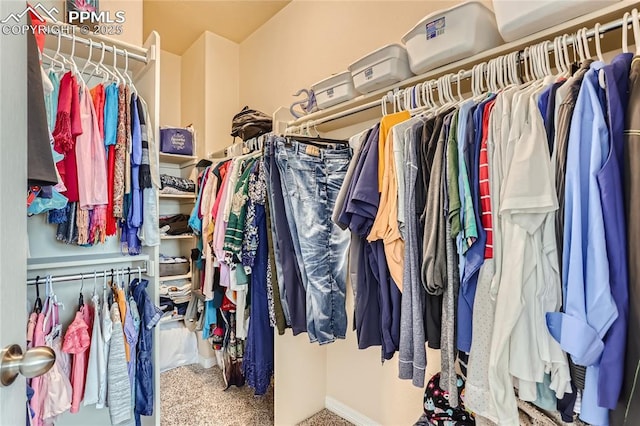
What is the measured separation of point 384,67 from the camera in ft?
4.51

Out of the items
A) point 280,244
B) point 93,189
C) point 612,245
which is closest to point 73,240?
point 93,189

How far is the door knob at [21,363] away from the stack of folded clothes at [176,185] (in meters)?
2.30

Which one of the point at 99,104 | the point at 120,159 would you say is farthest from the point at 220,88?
the point at 120,159

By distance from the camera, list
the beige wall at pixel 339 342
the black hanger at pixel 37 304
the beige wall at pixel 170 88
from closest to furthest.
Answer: the black hanger at pixel 37 304
the beige wall at pixel 339 342
the beige wall at pixel 170 88

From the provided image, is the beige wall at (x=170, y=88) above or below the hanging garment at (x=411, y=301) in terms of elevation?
above

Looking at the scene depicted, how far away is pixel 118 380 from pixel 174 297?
4.27 ft

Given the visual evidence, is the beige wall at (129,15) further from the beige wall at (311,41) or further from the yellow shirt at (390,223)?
the yellow shirt at (390,223)

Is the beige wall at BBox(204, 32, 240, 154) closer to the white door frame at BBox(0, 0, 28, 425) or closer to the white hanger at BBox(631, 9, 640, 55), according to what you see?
the white door frame at BBox(0, 0, 28, 425)

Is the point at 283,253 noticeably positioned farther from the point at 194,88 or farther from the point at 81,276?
the point at 194,88

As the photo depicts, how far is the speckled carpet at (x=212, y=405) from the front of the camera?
2006 mm

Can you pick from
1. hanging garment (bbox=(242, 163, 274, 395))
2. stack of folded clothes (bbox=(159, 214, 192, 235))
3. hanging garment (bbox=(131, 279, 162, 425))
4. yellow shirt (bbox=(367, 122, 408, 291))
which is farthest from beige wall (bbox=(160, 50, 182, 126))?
yellow shirt (bbox=(367, 122, 408, 291))

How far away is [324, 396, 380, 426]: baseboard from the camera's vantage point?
1.95 meters

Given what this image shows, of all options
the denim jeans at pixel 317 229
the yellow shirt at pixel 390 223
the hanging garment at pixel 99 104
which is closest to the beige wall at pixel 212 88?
the hanging garment at pixel 99 104

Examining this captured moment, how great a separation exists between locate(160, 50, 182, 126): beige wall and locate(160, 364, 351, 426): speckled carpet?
2.52 metres
